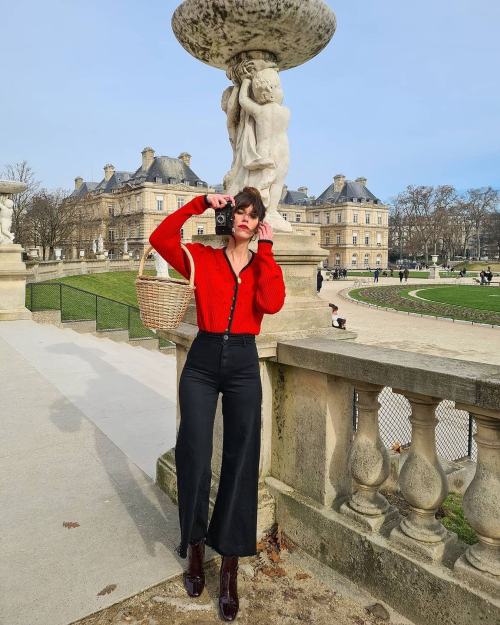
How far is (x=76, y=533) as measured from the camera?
10.4 feet

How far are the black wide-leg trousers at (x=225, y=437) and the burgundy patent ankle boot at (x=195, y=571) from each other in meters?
0.05

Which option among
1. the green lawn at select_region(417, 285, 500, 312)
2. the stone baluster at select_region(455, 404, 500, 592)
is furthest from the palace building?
the stone baluster at select_region(455, 404, 500, 592)

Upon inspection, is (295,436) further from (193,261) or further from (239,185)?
(239,185)

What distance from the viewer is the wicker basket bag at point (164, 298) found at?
2.46 m

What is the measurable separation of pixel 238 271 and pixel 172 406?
4346 mm

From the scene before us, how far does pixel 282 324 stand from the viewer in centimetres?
317

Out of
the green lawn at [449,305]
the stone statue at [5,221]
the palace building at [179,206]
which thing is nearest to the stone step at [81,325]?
the stone statue at [5,221]

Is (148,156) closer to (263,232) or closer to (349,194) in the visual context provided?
(349,194)

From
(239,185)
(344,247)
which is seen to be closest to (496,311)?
(239,185)

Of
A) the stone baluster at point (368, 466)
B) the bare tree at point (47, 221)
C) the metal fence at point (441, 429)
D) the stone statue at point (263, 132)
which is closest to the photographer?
the stone baluster at point (368, 466)

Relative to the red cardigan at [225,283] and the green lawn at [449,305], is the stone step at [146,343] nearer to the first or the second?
the red cardigan at [225,283]

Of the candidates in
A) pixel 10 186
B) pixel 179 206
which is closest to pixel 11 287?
pixel 10 186

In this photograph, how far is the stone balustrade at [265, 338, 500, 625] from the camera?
2.12 meters

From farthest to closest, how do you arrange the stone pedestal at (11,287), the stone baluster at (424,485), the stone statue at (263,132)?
1. the stone pedestal at (11,287)
2. the stone statue at (263,132)
3. the stone baluster at (424,485)
